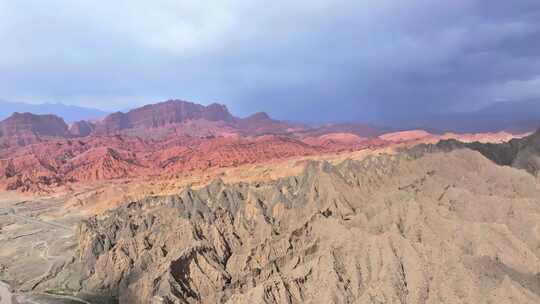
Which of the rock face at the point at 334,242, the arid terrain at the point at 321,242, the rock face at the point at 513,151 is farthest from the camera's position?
the rock face at the point at 513,151

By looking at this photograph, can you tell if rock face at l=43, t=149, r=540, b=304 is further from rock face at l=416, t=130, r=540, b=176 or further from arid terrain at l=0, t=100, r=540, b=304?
rock face at l=416, t=130, r=540, b=176

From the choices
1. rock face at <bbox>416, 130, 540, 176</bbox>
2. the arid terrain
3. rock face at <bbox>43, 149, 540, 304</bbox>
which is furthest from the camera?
rock face at <bbox>416, 130, 540, 176</bbox>

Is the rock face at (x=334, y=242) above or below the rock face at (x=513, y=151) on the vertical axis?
below

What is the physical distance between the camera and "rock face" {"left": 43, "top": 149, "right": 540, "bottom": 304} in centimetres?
4591

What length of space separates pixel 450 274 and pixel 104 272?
2044 inches

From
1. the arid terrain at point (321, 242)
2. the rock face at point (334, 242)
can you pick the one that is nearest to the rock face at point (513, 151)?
the arid terrain at point (321, 242)

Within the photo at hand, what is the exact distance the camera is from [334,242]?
178ft

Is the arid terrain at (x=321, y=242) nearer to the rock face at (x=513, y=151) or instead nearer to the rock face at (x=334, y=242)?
the rock face at (x=334, y=242)

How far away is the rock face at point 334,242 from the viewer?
151ft

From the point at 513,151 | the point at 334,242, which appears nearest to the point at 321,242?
the point at 334,242

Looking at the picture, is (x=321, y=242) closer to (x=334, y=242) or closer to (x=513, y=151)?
(x=334, y=242)

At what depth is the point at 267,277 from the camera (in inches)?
2048

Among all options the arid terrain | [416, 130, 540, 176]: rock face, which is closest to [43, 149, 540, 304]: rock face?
the arid terrain

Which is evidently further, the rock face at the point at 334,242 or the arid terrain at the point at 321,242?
the arid terrain at the point at 321,242
